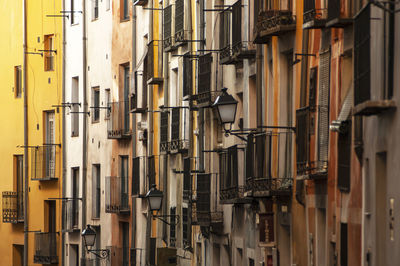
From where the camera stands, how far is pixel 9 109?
5931 cm

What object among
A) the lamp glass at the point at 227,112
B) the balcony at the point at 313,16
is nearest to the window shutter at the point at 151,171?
the lamp glass at the point at 227,112

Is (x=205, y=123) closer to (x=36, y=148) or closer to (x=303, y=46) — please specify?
(x=303, y=46)

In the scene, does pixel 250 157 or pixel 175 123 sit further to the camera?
pixel 175 123

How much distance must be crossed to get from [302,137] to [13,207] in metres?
35.8

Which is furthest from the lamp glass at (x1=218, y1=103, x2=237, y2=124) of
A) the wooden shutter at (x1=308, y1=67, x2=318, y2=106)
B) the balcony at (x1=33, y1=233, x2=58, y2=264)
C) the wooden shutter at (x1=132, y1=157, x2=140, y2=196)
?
the balcony at (x1=33, y1=233, x2=58, y2=264)

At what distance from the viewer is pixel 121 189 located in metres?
47.8

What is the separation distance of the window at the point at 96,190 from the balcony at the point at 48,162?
3.87 meters

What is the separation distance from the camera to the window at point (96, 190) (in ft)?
167

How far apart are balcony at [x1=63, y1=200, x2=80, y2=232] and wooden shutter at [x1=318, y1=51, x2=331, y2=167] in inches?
1190

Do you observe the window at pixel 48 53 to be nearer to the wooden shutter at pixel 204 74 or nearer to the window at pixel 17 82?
the window at pixel 17 82

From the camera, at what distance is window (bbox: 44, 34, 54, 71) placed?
184 ft

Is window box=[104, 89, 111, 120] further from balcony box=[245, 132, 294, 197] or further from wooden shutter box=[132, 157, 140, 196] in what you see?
balcony box=[245, 132, 294, 197]

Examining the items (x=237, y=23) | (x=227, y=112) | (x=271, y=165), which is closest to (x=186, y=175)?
(x=237, y=23)

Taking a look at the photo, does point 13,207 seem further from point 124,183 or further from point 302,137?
point 302,137
